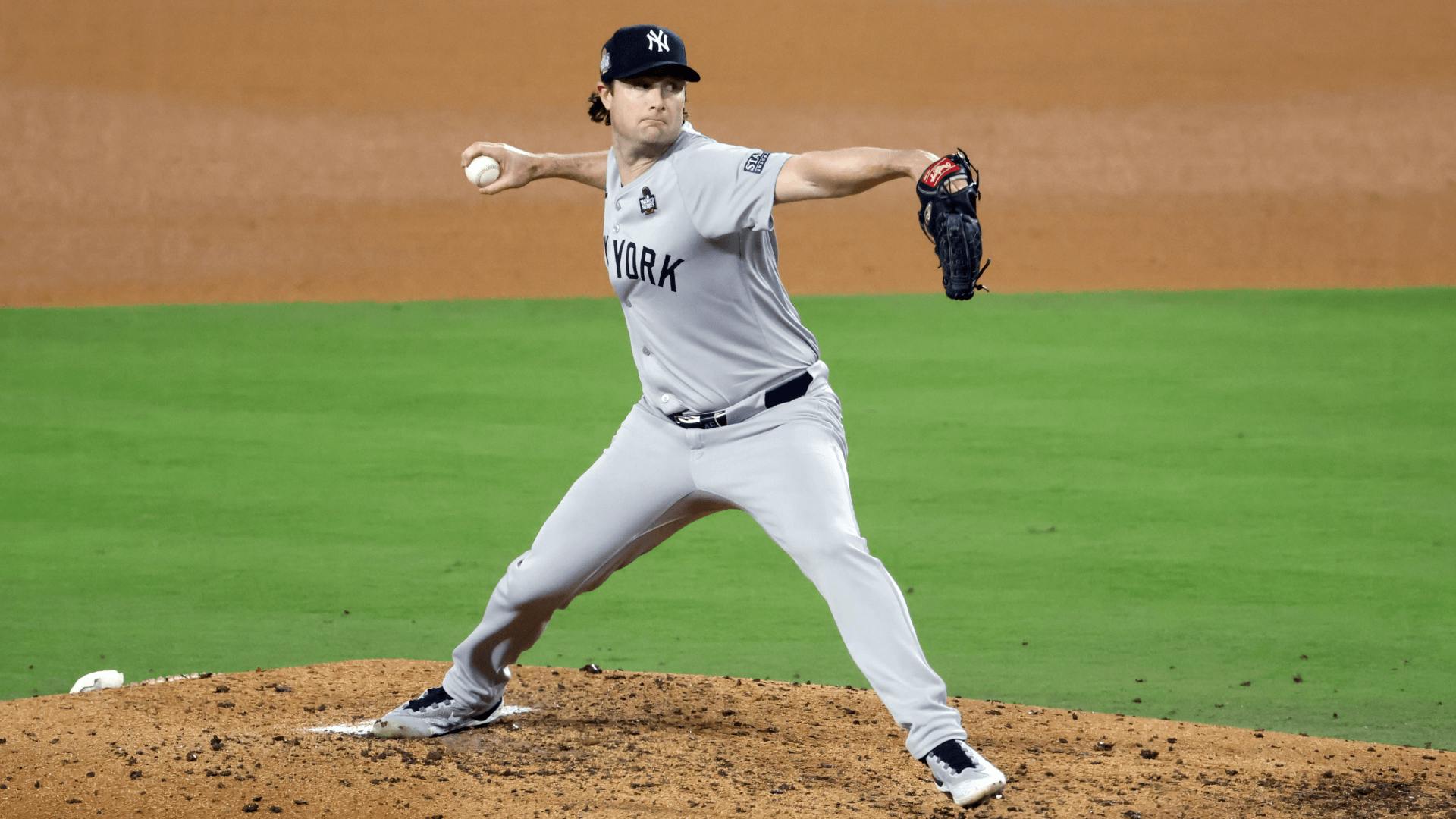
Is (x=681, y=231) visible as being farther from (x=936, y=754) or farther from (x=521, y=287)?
(x=521, y=287)

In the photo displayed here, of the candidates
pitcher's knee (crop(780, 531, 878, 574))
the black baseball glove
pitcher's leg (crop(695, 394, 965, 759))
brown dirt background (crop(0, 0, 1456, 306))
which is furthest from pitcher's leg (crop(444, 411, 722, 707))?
brown dirt background (crop(0, 0, 1456, 306))

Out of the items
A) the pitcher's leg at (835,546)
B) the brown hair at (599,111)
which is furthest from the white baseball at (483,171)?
the pitcher's leg at (835,546)

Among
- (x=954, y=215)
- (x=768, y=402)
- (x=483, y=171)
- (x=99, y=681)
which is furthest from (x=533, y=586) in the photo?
(x=99, y=681)

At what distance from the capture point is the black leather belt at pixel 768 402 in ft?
13.3

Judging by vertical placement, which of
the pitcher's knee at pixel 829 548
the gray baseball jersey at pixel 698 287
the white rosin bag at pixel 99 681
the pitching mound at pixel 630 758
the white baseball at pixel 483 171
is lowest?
the pitching mound at pixel 630 758

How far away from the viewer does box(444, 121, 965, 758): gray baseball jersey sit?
3799 mm

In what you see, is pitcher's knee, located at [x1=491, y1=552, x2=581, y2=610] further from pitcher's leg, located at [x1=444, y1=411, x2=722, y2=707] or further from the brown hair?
the brown hair

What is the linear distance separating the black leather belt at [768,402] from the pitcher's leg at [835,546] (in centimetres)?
3

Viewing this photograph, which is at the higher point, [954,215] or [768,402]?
[954,215]

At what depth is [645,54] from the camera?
3969mm

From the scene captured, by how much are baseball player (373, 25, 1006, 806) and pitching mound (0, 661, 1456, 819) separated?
419 millimetres

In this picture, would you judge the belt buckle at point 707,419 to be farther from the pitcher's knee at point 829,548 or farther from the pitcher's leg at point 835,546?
the pitcher's knee at point 829,548

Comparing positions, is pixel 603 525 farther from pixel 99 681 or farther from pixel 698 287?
pixel 99 681

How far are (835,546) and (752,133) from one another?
13.1 m
